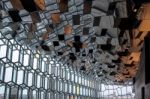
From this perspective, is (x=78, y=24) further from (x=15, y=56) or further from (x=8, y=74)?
(x=15, y=56)

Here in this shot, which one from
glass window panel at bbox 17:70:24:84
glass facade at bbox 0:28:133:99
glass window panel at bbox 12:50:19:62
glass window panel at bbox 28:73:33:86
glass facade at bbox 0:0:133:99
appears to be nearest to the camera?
glass facade at bbox 0:0:133:99

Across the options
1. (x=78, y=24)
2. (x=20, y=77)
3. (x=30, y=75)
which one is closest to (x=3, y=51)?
(x=20, y=77)

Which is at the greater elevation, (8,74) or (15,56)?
(15,56)

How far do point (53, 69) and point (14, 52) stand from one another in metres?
9.01

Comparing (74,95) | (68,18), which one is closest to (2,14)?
(68,18)

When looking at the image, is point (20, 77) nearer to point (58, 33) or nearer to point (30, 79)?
point (30, 79)

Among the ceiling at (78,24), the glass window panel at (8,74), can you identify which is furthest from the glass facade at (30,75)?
the ceiling at (78,24)

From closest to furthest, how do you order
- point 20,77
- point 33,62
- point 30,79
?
point 20,77, point 30,79, point 33,62

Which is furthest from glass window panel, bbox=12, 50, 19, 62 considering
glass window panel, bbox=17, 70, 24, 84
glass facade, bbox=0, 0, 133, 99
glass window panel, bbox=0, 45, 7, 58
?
glass window panel, bbox=0, 45, 7, 58

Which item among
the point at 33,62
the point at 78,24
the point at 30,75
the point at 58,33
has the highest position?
the point at 33,62

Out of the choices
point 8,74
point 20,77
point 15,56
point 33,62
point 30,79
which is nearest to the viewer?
point 8,74

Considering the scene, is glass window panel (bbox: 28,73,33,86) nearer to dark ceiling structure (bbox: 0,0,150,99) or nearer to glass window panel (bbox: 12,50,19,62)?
dark ceiling structure (bbox: 0,0,150,99)

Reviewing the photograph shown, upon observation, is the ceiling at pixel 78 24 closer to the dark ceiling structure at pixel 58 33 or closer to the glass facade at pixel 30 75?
the dark ceiling structure at pixel 58 33

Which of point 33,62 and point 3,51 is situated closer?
point 3,51
